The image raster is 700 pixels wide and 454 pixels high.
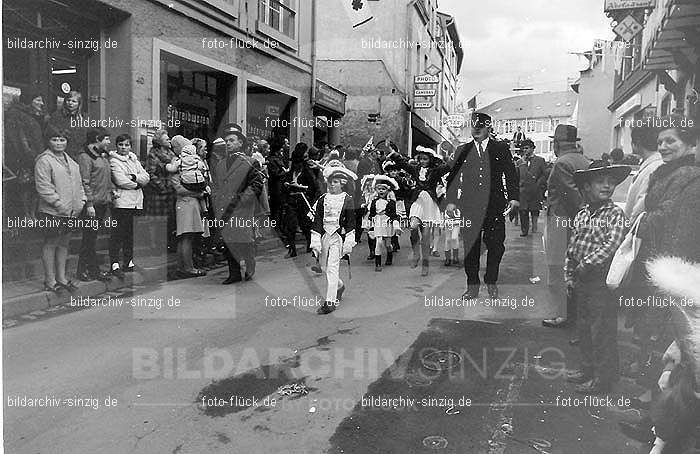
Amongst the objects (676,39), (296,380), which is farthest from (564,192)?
(676,39)

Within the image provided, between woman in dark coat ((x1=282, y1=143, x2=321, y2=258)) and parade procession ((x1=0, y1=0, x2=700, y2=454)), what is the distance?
4 centimetres

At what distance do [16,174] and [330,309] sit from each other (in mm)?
3811

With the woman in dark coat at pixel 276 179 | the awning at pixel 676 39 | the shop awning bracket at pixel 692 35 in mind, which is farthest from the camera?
the woman in dark coat at pixel 276 179

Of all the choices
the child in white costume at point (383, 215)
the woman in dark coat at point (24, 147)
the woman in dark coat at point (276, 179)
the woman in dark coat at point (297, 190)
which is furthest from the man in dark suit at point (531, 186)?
the woman in dark coat at point (24, 147)

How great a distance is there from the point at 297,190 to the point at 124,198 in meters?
3.45

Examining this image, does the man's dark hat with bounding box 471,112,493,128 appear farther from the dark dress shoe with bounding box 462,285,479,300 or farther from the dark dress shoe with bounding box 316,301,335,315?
the dark dress shoe with bounding box 316,301,335,315

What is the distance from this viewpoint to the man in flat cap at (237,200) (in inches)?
307

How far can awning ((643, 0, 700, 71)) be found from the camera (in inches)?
318

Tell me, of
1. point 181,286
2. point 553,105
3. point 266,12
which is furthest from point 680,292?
point 553,105

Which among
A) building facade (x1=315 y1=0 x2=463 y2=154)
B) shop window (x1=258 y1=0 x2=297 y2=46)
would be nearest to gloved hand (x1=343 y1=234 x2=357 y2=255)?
shop window (x1=258 y1=0 x2=297 y2=46)

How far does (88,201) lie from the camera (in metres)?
6.85

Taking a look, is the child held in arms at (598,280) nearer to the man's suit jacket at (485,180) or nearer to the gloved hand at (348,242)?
the man's suit jacket at (485,180)

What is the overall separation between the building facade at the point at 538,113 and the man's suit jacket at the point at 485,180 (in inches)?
317

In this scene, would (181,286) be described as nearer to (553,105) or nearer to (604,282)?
(604,282)
